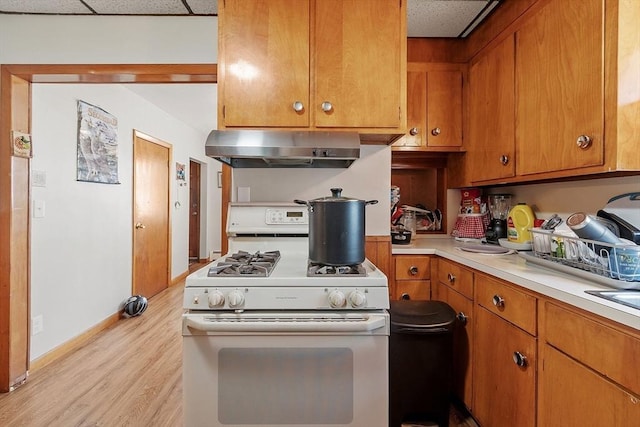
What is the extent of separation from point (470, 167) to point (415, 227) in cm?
58

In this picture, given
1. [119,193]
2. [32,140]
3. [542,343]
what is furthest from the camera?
[119,193]

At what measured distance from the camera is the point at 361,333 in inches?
47.1

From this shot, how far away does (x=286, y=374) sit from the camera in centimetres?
121

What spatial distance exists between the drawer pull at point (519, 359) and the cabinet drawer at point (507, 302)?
11 centimetres

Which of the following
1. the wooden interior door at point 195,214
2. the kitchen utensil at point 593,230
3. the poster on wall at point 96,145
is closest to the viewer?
the kitchen utensil at point 593,230

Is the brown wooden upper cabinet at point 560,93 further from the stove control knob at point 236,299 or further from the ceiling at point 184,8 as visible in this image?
the stove control knob at point 236,299

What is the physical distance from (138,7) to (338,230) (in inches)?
69.4

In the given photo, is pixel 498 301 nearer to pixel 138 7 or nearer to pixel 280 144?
pixel 280 144

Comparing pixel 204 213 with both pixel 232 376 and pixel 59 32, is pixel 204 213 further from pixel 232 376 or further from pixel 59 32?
pixel 232 376

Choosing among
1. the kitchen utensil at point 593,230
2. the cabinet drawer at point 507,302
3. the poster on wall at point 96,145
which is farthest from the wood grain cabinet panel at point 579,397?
the poster on wall at point 96,145

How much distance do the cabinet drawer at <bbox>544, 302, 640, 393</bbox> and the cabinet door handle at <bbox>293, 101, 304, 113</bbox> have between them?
1.30m

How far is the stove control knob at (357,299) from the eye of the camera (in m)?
1.19

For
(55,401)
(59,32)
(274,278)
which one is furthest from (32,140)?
(274,278)

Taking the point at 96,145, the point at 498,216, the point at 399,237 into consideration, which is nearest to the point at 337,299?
the point at 399,237
